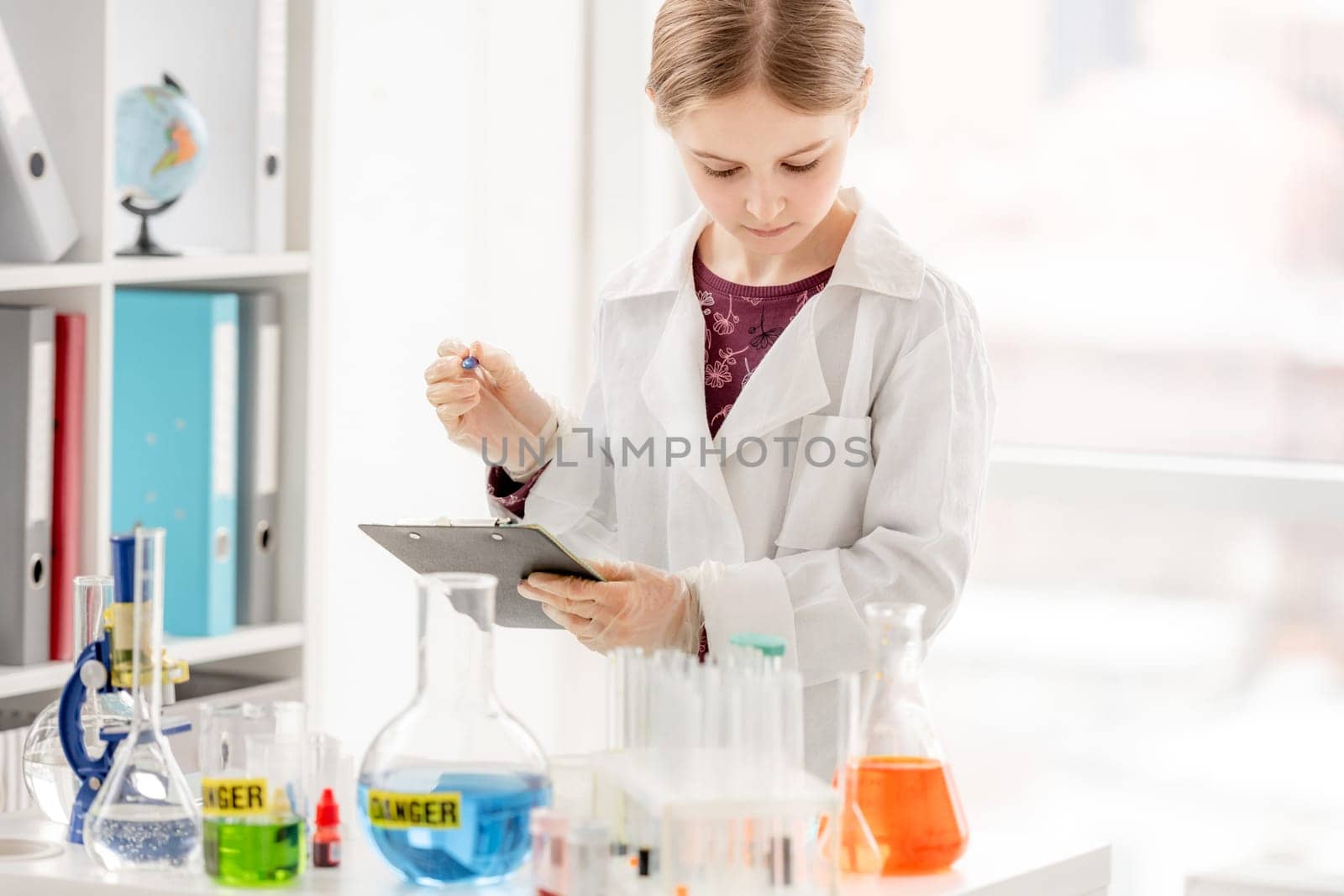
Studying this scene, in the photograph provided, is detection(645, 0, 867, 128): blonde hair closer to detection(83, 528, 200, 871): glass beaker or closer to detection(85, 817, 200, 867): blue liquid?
detection(83, 528, 200, 871): glass beaker

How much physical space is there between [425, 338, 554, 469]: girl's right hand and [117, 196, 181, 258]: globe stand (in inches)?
25.3

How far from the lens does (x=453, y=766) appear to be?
110 cm

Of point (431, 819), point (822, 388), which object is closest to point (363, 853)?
point (431, 819)

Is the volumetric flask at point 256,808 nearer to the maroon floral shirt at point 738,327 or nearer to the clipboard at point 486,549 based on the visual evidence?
the clipboard at point 486,549

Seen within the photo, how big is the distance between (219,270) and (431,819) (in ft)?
4.40

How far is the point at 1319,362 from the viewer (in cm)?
257

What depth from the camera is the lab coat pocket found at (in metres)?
1.65

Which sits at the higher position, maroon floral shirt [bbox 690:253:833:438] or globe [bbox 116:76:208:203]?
globe [bbox 116:76:208:203]

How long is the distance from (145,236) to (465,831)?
4.36 ft

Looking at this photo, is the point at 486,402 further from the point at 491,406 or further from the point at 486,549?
the point at 486,549

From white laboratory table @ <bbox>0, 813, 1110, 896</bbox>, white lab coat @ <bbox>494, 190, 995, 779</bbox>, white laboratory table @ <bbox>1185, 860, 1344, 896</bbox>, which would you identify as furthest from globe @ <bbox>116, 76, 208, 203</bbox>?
white laboratory table @ <bbox>1185, 860, 1344, 896</bbox>

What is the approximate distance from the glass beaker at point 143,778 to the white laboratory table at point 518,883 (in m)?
0.02

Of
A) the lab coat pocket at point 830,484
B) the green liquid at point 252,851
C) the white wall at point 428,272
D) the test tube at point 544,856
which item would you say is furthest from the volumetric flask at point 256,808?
the white wall at point 428,272

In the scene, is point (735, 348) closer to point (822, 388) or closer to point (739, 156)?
point (822, 388)
